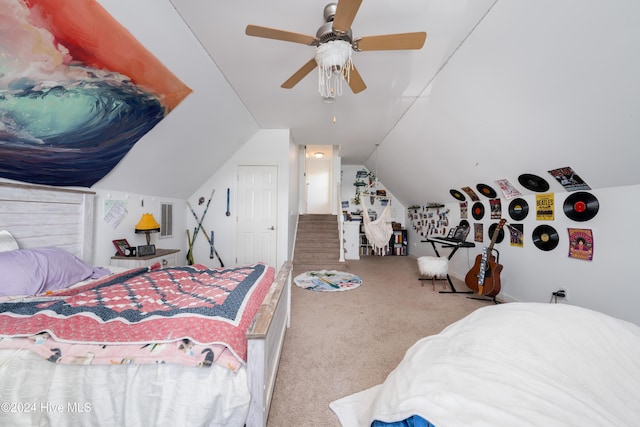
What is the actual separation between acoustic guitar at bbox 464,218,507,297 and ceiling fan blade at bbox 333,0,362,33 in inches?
112

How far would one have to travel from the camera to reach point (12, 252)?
1.64 meters

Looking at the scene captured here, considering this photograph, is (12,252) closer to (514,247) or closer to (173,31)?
(173,31)

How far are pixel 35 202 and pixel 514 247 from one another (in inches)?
183

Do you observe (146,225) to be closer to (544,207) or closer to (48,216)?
(48,216)

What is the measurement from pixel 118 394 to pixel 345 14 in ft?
6.73

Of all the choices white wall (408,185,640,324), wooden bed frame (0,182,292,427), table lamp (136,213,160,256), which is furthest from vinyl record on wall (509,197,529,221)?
table lamp (136,213,160,256)

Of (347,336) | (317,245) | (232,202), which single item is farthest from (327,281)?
(232,202)

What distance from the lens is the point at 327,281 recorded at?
12.7 feet

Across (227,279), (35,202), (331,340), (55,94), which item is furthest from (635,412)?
(35,202)

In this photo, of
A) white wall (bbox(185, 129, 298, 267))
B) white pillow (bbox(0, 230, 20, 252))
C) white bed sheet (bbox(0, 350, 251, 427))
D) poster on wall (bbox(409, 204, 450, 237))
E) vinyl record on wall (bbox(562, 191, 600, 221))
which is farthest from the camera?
poster on wall (bbox(409, 204, 450, 237))

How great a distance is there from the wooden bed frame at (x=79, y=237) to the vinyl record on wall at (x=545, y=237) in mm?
2638

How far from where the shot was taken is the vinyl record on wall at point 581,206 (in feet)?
7.11

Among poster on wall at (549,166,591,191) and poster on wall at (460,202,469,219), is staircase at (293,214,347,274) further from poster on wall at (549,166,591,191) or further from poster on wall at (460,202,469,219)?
poster on wall at (549,166,591,191)

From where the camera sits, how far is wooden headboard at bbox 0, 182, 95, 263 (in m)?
1.79
